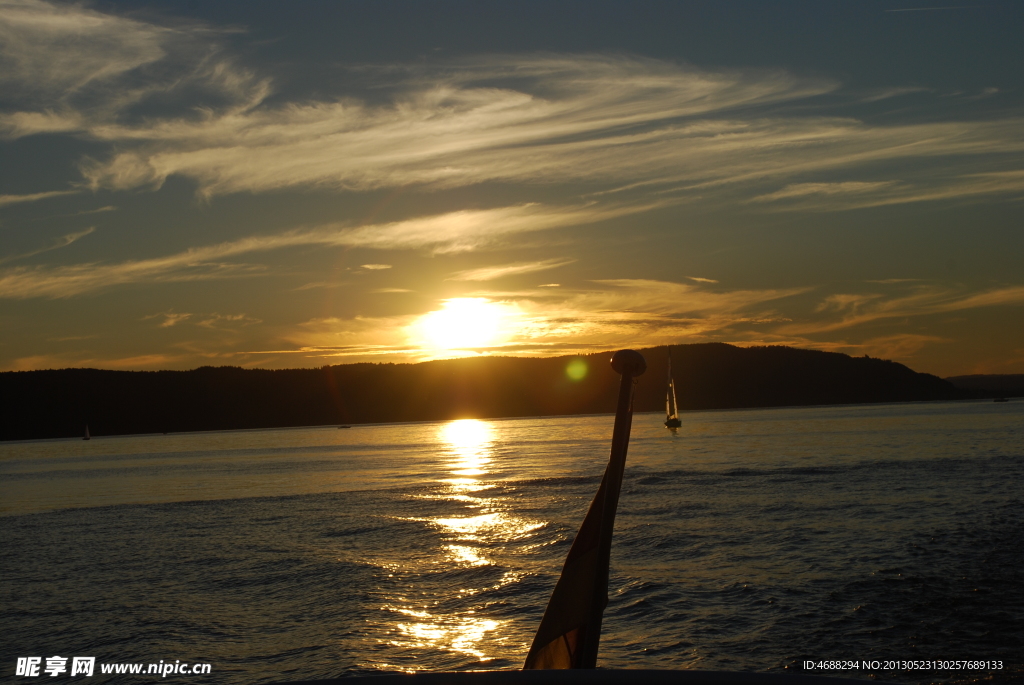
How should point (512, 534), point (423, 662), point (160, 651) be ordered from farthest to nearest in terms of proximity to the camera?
point (512, 534) < point (160, 651) < point (423, 662)

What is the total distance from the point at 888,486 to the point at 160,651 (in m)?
28.1

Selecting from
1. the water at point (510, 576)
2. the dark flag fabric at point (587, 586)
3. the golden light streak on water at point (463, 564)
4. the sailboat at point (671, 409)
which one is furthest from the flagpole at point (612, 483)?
the sailboat at point (671, 409)

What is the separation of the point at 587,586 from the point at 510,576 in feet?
39.8

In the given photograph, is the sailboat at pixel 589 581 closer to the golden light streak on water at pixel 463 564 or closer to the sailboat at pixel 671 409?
the golden light streak on water at pixel 463 564

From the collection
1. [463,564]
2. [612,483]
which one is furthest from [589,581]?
[463,564]

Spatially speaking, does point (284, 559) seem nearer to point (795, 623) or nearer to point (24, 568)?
point (24, 568)

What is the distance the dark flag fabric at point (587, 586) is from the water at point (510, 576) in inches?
232

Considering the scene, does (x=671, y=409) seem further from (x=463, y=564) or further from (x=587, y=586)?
(x=587, y=586)

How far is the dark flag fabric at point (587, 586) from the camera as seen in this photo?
552 centimetres

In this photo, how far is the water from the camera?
39.2 ft

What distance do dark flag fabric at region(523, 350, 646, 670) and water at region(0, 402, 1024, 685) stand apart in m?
5.90

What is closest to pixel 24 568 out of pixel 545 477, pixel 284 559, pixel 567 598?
pixel 284 559

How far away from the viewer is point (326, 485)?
44.6 meters

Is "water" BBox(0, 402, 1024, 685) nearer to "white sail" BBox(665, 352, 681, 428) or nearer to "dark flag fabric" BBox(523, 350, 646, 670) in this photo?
"dark flag fabric" BBox(523, 350, 646, 670)
